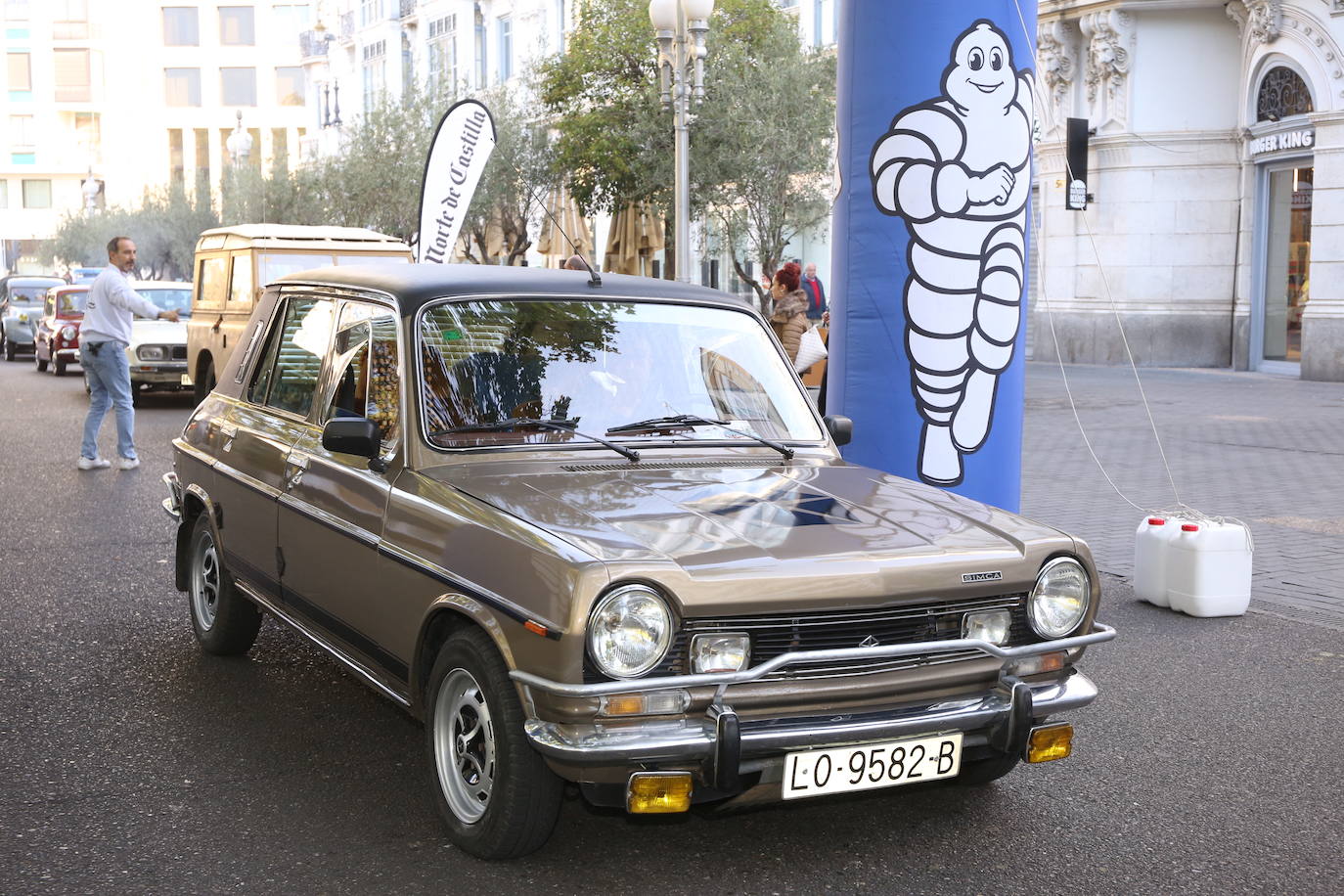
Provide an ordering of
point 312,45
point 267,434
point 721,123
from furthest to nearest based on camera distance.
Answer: point 312,45
point 721,123
point 267,434

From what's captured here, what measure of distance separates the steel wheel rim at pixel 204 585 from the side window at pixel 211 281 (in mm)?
10595

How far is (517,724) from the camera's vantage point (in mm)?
3865

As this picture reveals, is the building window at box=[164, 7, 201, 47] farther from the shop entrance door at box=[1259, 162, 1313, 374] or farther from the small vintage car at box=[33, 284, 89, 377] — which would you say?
the shop entrance door at box=[1259, 162, 1313, 374]

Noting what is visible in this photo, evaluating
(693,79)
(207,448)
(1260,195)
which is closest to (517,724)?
(207,448)

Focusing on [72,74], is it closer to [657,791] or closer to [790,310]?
[790,310]

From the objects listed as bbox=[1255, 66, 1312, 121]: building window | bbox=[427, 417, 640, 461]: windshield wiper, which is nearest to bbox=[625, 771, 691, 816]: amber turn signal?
bbox=[427, 417, 640, 461]: windshield wiper

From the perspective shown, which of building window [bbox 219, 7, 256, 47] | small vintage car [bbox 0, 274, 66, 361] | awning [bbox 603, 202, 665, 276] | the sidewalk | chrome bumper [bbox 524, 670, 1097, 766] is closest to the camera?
chrome bumper [bbox 524, 670, 1097, 766]

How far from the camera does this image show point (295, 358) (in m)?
5.88

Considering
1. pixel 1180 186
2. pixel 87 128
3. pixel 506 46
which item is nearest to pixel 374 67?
pixel 506 46

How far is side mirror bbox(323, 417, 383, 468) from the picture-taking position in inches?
184

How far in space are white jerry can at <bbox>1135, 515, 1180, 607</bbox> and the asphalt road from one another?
23.8 inches

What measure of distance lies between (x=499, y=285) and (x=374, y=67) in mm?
58023

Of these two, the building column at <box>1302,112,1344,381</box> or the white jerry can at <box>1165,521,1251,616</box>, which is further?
the building column at <box>1302,112,1344,381</box>

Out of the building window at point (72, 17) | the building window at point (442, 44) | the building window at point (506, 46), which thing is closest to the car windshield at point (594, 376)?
the building window at point (506, 46)
